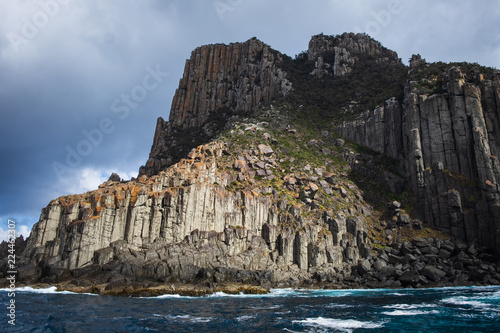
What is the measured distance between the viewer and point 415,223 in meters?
79.9

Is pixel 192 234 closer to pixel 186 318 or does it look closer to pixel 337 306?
pixel 337 306

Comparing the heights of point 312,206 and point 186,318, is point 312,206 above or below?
above

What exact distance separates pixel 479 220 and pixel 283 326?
67.5 metres

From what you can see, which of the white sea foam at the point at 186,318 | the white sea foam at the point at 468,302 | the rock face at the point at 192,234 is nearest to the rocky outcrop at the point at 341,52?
the rock face at the point at 192,234

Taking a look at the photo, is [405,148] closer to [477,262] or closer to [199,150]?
[477,262]

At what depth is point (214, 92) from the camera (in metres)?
148

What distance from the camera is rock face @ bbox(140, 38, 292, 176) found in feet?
427

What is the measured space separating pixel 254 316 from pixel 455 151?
2992 inches

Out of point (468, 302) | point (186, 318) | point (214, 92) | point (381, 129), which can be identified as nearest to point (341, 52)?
point (214, 92)

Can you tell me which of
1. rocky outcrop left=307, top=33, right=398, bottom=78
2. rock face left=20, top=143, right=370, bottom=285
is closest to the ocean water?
rock face left=20, top=143, right=370, bottom=285

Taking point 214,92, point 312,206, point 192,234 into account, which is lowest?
point 192,234

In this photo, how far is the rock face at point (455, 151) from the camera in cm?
7606

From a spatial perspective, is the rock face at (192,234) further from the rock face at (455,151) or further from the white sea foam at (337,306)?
the white sea foam at (337,306)

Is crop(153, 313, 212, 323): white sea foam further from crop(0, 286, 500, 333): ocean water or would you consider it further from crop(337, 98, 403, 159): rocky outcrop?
crop(337, 98, 403, 159): rocky outcrop
